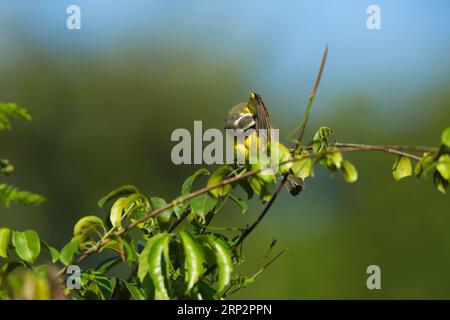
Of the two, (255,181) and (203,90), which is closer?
(255,181)

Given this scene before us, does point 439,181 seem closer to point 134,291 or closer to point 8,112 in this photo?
point 134,291

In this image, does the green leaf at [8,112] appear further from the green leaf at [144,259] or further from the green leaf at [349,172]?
the green leaf at [349,172]

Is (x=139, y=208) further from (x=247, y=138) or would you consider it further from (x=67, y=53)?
(x=67, y=53)

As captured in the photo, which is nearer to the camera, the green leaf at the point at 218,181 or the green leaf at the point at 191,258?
the green leaf at the point at 191,258

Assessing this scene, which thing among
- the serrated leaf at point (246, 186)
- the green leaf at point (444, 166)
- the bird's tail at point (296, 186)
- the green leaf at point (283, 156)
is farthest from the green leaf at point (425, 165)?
the bird's tail at point (296, 186)

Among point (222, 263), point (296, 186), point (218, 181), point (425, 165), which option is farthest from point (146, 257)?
point (296, 186)

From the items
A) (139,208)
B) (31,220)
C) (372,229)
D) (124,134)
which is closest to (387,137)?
(372,229)

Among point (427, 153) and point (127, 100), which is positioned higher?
point (127, 100)

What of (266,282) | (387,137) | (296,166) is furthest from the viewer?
(387,137)
